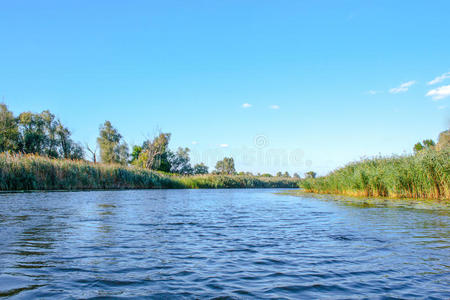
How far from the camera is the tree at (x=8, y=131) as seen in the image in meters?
48.4

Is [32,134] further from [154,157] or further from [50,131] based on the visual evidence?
[154,157]

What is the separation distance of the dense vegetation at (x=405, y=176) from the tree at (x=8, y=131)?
49.2m

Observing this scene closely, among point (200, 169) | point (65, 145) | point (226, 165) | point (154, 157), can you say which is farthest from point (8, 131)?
point (226, 165)

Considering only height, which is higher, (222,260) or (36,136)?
(36,136)

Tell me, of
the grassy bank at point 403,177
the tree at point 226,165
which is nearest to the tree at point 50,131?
the grassy bank at point 403,177

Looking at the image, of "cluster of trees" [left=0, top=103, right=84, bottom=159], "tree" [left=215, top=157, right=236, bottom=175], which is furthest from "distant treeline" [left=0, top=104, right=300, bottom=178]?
"tree" [left=215, top=157, right=236, bottom=175]

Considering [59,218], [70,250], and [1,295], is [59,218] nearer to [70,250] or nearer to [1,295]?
[70,250]

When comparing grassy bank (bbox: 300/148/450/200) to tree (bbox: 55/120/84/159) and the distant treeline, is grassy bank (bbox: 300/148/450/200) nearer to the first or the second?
the distant treeline

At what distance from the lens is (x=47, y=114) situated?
5778 centimetres

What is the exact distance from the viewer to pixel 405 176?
15.0 meters

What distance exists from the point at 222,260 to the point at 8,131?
5558 cm

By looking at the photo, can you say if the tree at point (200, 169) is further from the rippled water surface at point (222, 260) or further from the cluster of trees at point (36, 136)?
the rippled water surface at point (222, 260)

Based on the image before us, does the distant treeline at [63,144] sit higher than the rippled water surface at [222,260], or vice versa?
the distant treeline at [63,144]

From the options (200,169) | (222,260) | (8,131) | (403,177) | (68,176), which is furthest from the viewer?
(200,169)
